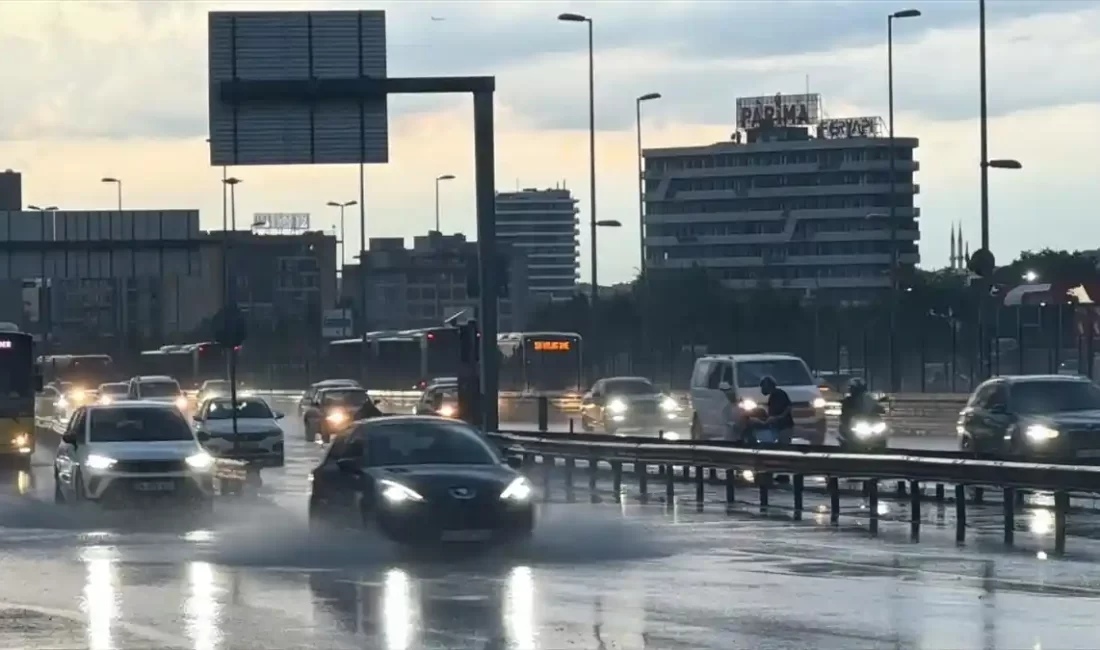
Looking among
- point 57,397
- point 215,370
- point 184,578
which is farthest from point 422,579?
point 215,370

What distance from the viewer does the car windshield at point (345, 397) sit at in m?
57.9

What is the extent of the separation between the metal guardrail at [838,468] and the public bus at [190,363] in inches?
2426

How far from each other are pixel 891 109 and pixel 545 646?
5732 centimetres

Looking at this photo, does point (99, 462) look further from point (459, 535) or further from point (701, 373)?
point (701, 373)

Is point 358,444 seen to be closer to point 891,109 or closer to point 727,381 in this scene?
point 727,381

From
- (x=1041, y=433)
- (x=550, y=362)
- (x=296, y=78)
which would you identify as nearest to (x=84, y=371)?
(x=550, y=362)

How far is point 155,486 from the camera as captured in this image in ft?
91.4

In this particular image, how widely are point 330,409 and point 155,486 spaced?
3034 centimetres

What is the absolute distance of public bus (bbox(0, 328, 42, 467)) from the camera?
44688 millimetres

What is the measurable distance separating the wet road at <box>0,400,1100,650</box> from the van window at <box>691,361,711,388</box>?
52.7 ft

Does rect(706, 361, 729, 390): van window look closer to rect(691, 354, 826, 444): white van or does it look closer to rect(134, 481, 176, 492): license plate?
rect(691, 354, 826, 444): white van

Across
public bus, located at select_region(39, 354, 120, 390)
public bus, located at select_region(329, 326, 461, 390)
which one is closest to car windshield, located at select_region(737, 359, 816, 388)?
public bus, located at select_region(329, 326, 461, 390)

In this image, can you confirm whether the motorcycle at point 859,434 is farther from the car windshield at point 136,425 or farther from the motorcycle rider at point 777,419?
the car windshield at point 136,425

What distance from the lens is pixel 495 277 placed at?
37.8 m
